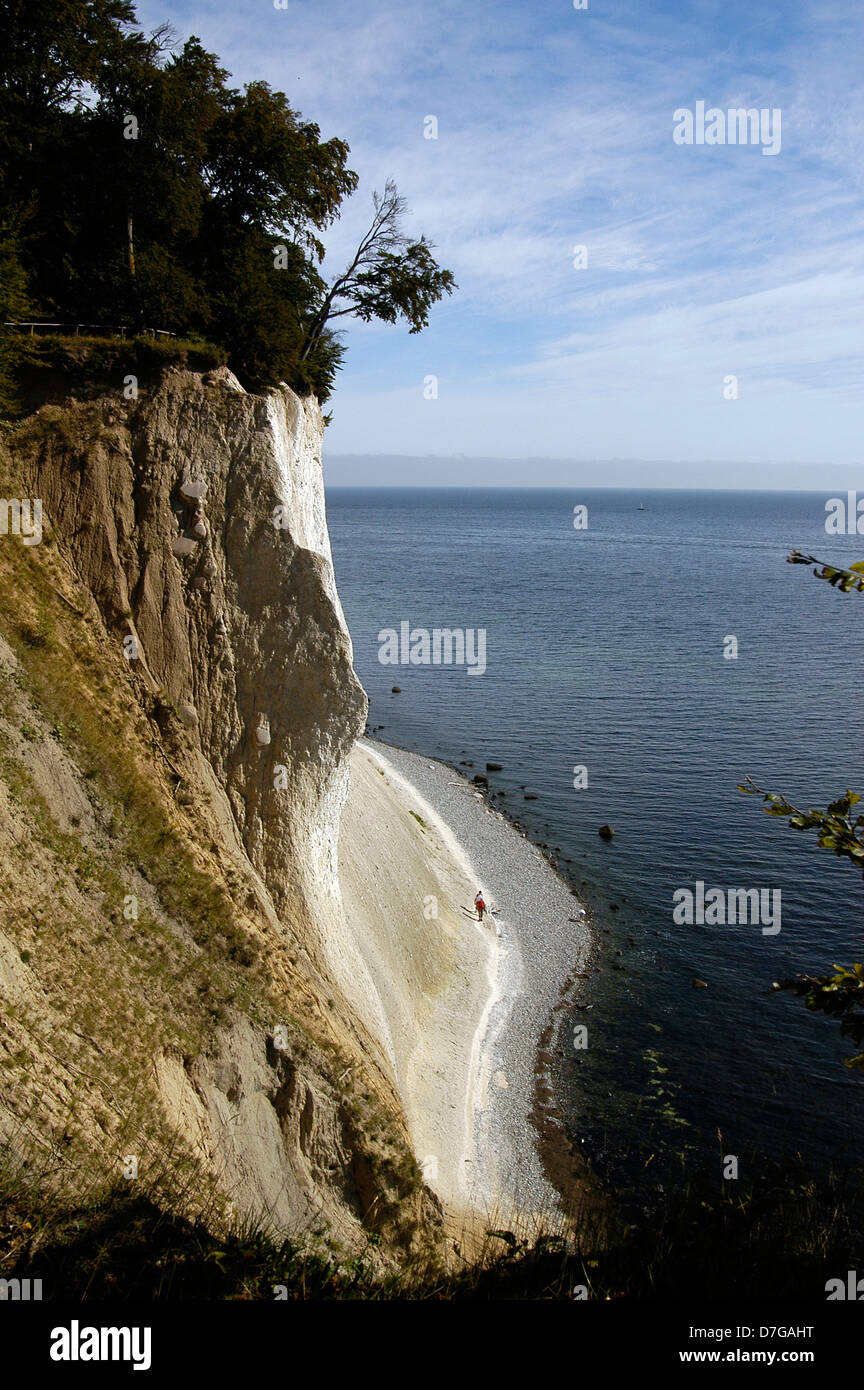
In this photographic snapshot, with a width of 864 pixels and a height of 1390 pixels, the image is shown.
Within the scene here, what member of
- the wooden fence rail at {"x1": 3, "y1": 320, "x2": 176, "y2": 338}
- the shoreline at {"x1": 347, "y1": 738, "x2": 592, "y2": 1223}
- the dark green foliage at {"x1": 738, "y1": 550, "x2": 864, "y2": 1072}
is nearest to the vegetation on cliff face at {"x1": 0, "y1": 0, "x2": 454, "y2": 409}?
the wooden fence rail at {"x1": 3, "y1": 320, "x2": 176, "y2": 338}

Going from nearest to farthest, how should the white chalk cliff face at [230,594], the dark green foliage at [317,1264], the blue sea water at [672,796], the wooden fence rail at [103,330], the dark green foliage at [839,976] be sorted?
1. the dark green foliage at [839,976]
2. the dark green foliage at [317,1264]
3. the white chalk cliff face at [230,594]
4. the wooden fence rail at [103,330]
5. the blue sea water at [672,796]

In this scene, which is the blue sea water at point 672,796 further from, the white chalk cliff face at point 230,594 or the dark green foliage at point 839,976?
the dark green foliage at point 839,976

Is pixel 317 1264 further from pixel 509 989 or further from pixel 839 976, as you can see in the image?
pixel 509 989

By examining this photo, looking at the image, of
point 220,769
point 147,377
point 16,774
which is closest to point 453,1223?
point 220,769

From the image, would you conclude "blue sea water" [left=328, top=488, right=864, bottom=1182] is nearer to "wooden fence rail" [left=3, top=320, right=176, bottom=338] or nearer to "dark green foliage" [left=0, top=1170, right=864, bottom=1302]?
"dark green foliage" [left=0, top=1170, right=864, bottom=1302]

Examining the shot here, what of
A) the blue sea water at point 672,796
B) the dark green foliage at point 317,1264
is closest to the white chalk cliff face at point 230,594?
the dark green foliage at point 317,1264
